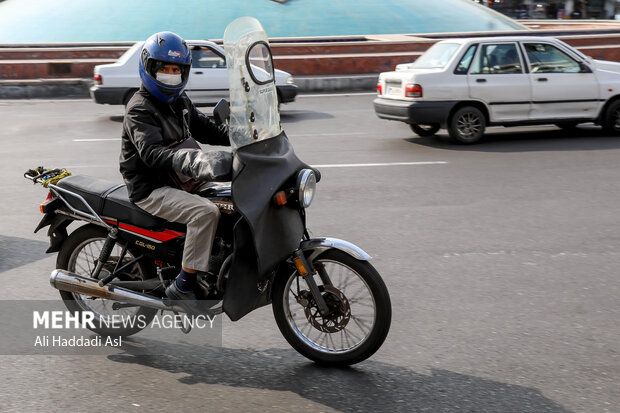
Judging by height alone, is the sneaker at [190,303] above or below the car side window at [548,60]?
below

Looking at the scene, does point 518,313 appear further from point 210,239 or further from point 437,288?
point 210,239

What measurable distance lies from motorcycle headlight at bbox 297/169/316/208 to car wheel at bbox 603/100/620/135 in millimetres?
9847

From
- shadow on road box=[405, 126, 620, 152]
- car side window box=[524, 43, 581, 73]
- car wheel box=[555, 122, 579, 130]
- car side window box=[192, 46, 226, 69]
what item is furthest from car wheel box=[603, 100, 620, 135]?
car side window box=[192, 46, 226, 69]

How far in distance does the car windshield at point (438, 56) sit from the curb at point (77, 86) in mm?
7147

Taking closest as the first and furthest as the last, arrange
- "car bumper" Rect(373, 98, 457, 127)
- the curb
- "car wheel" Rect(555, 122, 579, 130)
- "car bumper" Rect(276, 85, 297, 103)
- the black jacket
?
the black jacket
"car bumper" Rect(373, 98, 457, 127)
"car wheel" Rect(555, 122, 579, 130)
"car bumper" Rect(276, 85, 297, 103)
the curb

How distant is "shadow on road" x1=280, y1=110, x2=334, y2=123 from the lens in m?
15.1

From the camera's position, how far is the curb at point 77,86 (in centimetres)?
1934

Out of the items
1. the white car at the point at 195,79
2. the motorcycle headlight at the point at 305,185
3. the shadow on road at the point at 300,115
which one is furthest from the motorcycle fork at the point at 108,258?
the white car at the point at 195,79

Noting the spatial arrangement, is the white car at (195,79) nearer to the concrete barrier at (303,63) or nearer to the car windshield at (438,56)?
the car windshield at (438,56)

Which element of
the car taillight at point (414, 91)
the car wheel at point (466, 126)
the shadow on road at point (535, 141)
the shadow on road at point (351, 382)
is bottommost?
the shadow on road at point (535, 141)

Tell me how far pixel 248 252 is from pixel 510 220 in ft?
13.2

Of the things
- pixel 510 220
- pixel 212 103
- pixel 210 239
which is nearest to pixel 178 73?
pixel 210 239

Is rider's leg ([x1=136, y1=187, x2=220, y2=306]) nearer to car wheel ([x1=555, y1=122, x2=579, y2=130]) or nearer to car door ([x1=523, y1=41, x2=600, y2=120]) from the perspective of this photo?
car door ([x1=523, y1=41, x2=600, y2=120])

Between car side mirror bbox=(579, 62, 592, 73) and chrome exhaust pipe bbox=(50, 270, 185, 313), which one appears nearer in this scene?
chrome exhaust pipe bbox=(50, 270, 185, 313)
